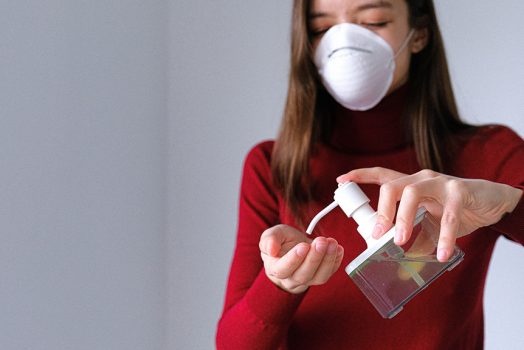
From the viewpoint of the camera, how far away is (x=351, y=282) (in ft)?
3.33

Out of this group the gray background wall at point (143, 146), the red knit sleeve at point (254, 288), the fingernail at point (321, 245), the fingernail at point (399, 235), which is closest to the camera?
the fingernail at point (399, 235)

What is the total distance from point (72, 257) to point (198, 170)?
0.40 metres

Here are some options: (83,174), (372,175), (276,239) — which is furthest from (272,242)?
(83,174)

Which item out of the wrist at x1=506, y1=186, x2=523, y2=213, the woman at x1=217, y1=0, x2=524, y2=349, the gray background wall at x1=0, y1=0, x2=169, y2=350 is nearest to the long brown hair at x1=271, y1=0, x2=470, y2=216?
the woman at x1=217, y1=0, x2=524, y2=349

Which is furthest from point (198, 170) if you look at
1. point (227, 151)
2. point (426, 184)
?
point (426, 184)

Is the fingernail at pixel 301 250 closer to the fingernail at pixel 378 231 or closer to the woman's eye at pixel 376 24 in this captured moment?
the fingernail at pixel 378 231

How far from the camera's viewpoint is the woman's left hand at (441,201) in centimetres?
66

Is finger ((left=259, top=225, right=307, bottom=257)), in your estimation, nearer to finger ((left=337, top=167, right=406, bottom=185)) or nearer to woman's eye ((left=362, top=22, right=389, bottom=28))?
finger ((left=337, top=167, right=406, bottom=185))

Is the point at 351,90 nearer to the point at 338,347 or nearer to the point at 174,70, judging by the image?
the point at 338,347

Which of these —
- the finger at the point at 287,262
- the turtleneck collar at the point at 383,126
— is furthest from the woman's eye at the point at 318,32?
the finger at the point at 287,262

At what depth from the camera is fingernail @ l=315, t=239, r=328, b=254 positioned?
2.44 feet

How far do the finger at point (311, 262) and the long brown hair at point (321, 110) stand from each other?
10.8 inches

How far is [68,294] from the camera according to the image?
3.97 feet

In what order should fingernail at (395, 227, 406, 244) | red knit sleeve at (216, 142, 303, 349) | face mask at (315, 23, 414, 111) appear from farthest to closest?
face mask at (315, 23, 414, 111)
red knit sleeve at (216, 142, 303, 349)
fingernail at (395, 227, 406, 244)
